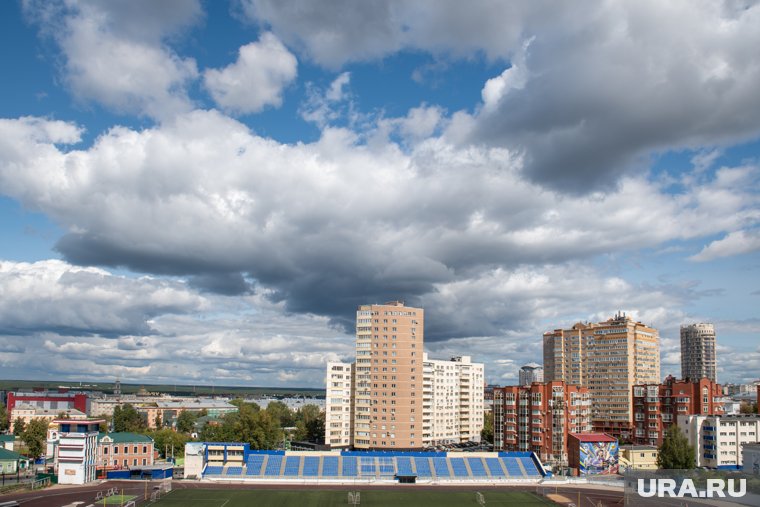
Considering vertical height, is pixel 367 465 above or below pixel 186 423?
above

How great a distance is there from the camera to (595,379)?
6777 inches

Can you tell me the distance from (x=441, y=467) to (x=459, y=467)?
120 inches

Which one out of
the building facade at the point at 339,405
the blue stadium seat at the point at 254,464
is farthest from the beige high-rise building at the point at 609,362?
the blue stadium seat at the point at 254,464

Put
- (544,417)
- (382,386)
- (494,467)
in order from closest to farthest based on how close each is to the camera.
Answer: (494,467), (544,417), (382,386)

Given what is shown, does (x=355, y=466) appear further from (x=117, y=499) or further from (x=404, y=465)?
(x=117, y=499)

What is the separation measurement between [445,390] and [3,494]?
4232 inches

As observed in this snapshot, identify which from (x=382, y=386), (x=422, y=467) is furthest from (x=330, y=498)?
(x=382, y=386)

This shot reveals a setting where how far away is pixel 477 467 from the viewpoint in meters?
111

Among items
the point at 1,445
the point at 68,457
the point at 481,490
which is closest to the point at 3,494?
the point at 68,457

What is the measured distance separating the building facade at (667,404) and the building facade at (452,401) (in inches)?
1800

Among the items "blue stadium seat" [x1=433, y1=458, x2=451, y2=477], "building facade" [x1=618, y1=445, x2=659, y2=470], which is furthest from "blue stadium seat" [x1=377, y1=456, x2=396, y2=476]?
"building facade" [x1=618, y1=445, x2=659, y2=470]

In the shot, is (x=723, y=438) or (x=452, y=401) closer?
(x=723, y=438)

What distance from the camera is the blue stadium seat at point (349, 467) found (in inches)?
4222

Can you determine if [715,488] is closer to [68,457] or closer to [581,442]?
[581,442]
